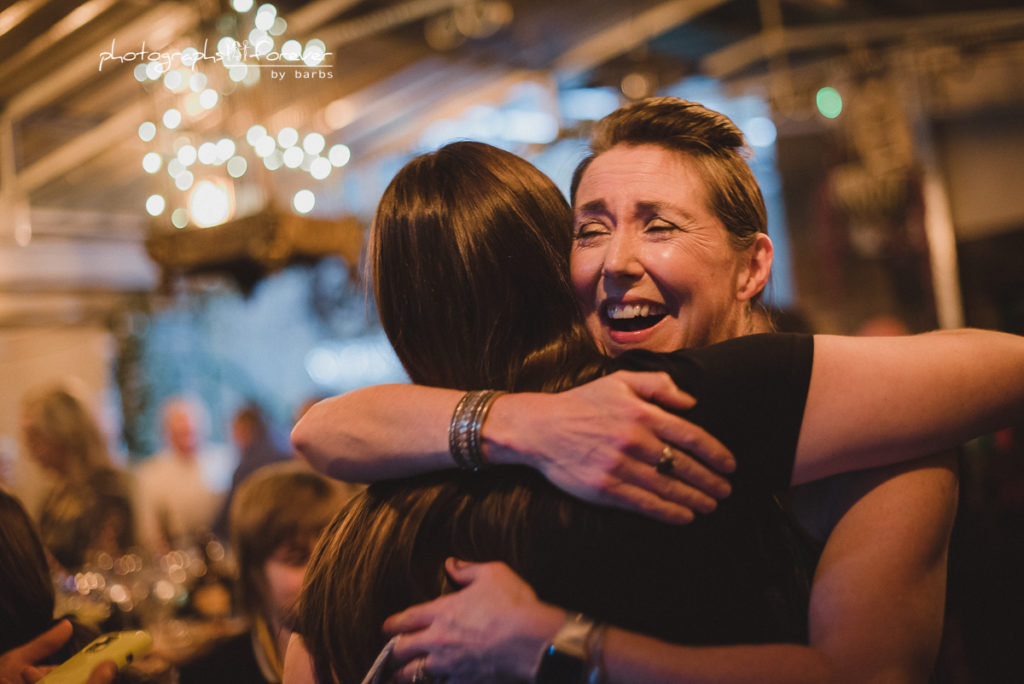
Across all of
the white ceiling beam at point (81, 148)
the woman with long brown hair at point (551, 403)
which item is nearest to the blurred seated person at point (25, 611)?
the woman with long brown hair at point (551, 403)

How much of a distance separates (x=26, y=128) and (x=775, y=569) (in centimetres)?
533

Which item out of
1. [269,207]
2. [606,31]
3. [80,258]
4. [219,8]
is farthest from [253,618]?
[80,258]

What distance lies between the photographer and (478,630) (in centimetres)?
95

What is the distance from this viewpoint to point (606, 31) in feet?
18.3

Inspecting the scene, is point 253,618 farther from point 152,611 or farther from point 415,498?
point 415,498

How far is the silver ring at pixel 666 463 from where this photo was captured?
0.90 m

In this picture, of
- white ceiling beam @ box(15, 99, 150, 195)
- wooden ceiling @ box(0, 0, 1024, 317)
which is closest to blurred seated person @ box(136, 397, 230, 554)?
white ceiling beam @ box(15, 99, 150, 195)

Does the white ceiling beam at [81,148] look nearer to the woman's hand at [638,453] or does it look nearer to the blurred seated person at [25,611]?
the blurred seated person at [25,611]

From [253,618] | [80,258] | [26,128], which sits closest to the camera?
[253,618]

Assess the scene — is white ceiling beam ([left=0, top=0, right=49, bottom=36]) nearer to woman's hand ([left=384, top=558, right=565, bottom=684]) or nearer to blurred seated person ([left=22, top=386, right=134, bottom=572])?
woman's hand ([left=384, top=558, right=565, bottom=684])

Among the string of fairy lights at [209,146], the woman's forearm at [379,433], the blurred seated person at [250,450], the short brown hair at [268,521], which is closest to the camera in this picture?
the woman's forearm at [379,433]

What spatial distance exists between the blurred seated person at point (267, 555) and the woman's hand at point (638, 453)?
1.41 metres

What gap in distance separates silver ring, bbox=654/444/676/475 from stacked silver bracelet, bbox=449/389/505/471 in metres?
0.22

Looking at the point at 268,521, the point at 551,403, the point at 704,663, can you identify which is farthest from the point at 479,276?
the point at 268,521
